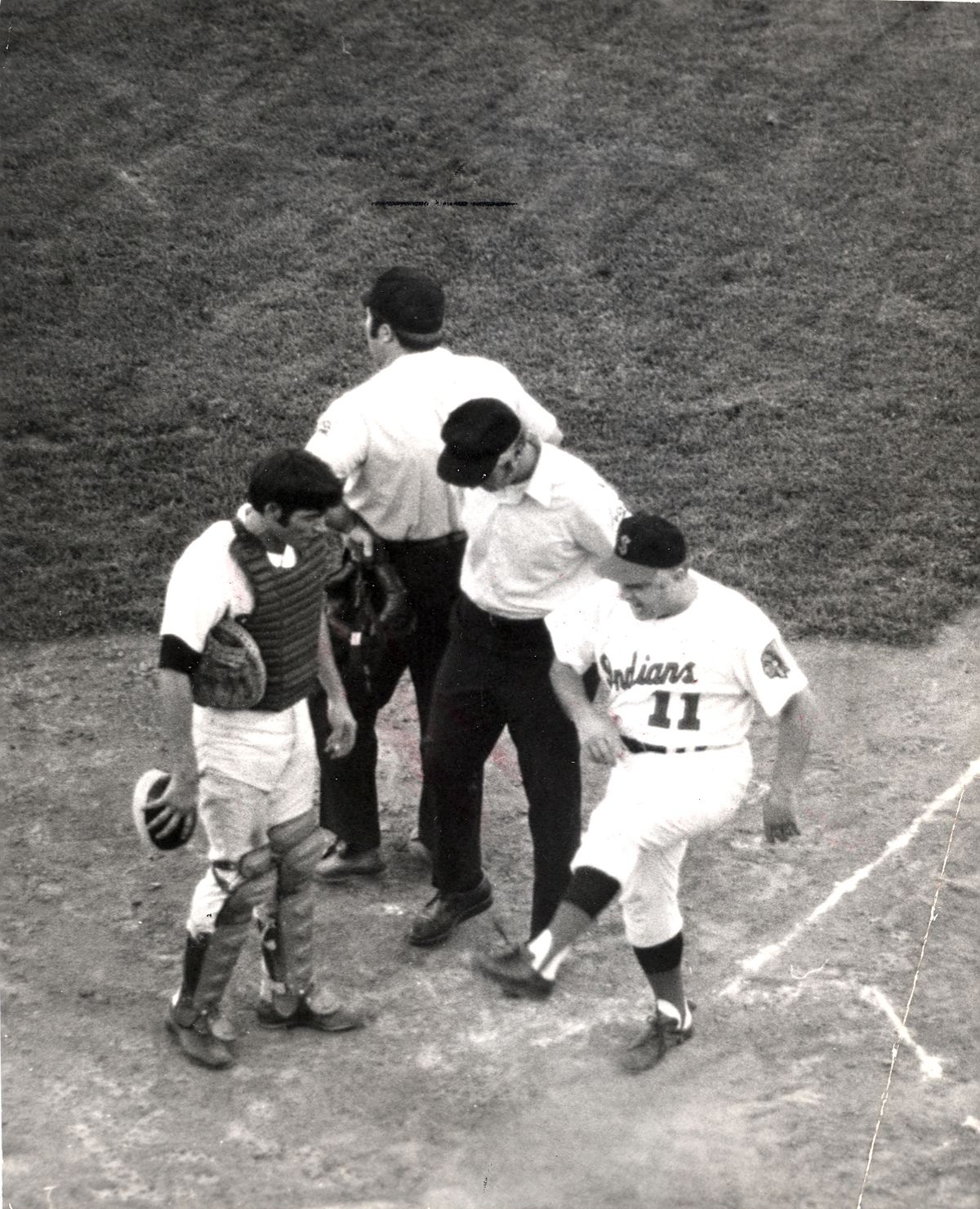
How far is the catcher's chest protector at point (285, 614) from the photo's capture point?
196 inches

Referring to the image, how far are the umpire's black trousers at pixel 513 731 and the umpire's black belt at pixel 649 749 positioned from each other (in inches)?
17.2

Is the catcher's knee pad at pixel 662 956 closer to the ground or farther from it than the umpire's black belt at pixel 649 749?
closer to the ground

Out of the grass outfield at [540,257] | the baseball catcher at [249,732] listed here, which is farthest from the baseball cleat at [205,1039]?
the grass outfield at [540,257]

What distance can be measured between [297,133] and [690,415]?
179 inches

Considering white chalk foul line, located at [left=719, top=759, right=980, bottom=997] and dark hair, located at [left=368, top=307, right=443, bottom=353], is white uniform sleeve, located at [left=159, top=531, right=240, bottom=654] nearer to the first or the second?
dark hair, located at [left=368, top=307, right=443, bottom=353]

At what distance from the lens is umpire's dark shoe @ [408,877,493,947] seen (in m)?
6.02

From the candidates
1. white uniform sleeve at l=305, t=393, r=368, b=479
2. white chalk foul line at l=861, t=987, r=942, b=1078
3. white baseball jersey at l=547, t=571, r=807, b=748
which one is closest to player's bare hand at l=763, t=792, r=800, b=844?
white baseball jersey at l=547, t=571, r=807, b=748

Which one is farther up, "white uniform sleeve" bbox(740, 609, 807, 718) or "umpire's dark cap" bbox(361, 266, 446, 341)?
"umpire's dark cap" bbox(361, 266, 446, 341)

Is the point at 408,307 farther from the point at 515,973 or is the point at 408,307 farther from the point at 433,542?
the point at 515,973

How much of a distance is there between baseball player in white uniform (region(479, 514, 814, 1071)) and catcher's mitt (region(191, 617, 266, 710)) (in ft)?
3.28

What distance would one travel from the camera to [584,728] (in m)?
5.18

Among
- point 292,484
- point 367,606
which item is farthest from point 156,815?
point 367,606

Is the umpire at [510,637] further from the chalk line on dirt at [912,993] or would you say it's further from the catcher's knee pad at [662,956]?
the chalk line on dirt at [912,993]

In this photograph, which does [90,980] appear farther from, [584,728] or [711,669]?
[711,669]
